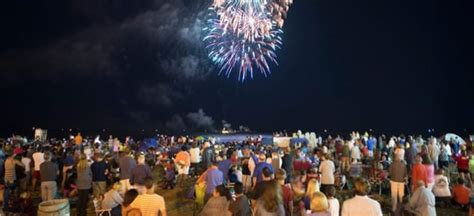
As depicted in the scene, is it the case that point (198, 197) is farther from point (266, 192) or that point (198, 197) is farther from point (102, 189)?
point (266, 192)

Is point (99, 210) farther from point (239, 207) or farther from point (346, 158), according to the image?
point (346, 158)

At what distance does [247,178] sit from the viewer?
12.8 meters

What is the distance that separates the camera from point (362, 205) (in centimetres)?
589

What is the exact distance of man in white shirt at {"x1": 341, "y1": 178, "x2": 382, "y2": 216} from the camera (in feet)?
19.2

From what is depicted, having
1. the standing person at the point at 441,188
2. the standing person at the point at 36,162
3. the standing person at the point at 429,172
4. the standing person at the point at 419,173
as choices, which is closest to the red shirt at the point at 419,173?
the standing person at the point at 419,173

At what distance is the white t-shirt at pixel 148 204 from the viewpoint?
6.26 metres

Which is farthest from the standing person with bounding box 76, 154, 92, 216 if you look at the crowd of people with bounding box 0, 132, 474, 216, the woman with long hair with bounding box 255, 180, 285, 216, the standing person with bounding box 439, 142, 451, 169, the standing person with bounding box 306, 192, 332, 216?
the standing person with bounding box 439, 142, 451, 169

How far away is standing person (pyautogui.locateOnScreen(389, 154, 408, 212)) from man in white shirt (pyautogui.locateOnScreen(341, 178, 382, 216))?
5.01 metres

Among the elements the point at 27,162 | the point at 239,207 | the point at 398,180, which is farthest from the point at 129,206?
the point at 27,162

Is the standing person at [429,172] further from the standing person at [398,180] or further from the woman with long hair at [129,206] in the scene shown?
the woman with long hair at [129,206]

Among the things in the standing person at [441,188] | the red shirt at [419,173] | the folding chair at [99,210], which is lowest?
the folding chair at [99,210]

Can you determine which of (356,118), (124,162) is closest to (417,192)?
(124,162)

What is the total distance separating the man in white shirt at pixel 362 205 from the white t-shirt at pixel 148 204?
283 centimetres

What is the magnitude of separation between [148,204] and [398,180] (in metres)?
6.96
